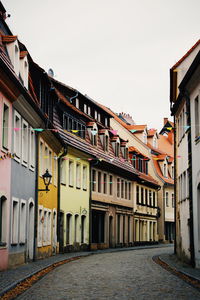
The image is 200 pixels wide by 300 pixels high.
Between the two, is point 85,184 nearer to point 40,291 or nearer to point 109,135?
point 109,135

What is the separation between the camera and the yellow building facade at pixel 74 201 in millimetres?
34438

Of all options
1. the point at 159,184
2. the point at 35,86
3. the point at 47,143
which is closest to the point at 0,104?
the point at 35,86

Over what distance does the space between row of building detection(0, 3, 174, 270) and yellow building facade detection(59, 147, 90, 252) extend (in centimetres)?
6

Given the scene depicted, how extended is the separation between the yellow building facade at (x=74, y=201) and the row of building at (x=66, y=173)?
0.06 m

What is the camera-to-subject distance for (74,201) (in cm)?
3678

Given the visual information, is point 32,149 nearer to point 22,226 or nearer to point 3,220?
point 22,226

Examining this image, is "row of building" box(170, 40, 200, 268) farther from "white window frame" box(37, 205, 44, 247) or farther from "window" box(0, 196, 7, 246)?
"window" box(0, 196, 7, 246)

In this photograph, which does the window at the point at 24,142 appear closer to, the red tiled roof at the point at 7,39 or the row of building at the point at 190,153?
the red tiled roof at the point at 7,39

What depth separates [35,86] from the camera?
84.4ft

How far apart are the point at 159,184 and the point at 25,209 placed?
3816 cm

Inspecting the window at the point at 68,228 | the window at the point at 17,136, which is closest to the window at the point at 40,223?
the window at the point at 17,136

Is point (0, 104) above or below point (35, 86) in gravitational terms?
below

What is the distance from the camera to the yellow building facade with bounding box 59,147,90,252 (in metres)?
34.4

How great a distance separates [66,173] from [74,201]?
2.51m
